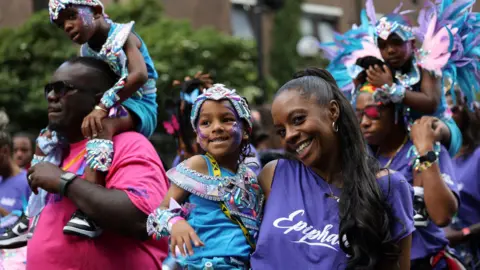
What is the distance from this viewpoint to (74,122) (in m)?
4.89

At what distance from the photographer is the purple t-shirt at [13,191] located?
270 inches

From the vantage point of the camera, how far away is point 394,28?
541cm

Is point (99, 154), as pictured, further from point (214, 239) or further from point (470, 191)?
point (470, 191)

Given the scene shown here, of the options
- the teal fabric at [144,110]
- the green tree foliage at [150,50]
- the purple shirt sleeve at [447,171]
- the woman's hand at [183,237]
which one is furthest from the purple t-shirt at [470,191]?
the green tree foliage at [150,50]

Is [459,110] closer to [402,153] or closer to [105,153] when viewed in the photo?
[402,153]

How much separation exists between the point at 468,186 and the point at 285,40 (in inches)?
957

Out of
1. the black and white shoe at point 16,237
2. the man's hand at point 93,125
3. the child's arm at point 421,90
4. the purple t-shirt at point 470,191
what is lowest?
the purple t-shirt at point 470,191

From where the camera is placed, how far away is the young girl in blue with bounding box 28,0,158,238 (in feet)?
15.4

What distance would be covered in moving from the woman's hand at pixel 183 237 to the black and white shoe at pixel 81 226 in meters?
0.90

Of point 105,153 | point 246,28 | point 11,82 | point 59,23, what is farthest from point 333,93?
point 246,28

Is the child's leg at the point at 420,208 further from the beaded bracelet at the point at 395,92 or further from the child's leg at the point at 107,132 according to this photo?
the child's leg at the point at 107,132

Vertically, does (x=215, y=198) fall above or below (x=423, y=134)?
above

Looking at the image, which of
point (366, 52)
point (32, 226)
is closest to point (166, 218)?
point (32, 226)

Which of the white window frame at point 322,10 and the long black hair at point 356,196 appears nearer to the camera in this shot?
the long black hair at point 356,196
